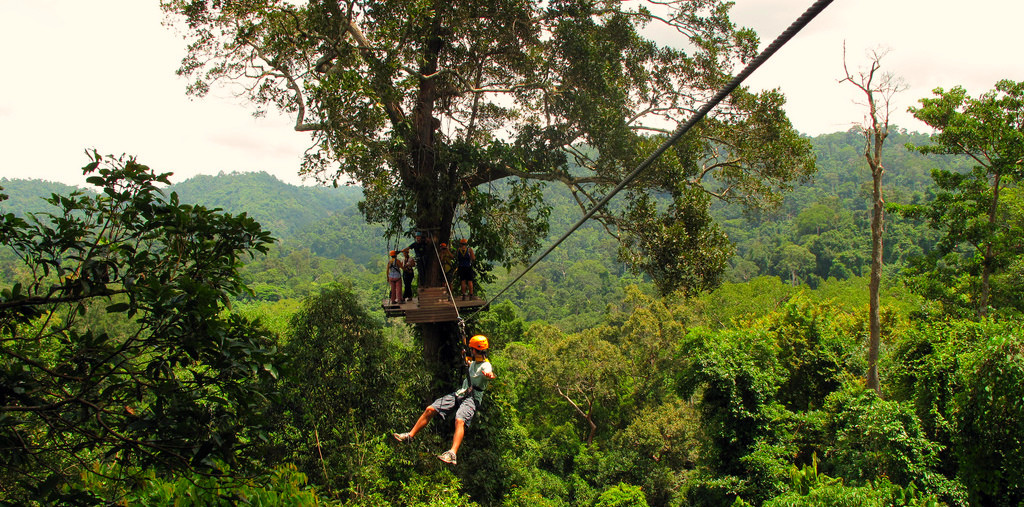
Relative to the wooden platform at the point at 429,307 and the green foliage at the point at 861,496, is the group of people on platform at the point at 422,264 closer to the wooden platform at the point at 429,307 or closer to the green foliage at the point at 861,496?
the wooden platform at the point at 429,307

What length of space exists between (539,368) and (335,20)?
14289 mm

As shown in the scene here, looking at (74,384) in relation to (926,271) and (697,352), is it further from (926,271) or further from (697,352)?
(926,271)

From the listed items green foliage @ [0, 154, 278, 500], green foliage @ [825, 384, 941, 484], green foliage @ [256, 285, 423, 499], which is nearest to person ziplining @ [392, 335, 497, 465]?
green foliage @ [0, 154, 278, 500]

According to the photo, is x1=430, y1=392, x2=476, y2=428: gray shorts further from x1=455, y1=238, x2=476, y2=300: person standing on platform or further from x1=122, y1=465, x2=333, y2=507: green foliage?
x1=455, y1=238, x2=476, y2=300: person standing on platform

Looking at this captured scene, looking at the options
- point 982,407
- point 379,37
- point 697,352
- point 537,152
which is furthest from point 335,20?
point 982,407

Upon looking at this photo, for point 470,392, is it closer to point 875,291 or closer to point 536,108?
point 536,108

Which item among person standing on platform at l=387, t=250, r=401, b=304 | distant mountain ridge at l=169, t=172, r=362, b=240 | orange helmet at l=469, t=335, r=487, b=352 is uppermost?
distant mountain ridge at l=169, t=172, r=362, b=240

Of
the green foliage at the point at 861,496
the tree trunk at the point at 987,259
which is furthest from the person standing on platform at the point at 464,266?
the tree trunk at the point at 987,259

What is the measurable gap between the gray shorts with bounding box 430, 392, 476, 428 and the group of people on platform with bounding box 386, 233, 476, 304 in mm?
3078

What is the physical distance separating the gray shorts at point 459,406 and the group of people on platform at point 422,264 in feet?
10.1

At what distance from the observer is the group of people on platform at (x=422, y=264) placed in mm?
8609

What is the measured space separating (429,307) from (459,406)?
2956 mm

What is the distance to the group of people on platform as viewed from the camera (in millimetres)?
8609

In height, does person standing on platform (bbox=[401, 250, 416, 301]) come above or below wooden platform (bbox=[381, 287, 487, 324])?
above
